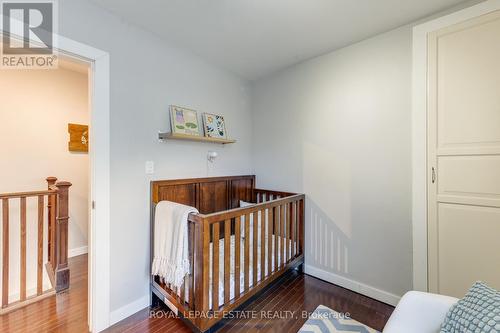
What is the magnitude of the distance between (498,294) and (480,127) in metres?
1.28

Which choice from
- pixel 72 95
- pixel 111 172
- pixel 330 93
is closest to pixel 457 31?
pixel 330 93

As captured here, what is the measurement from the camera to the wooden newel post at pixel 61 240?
7.40ft

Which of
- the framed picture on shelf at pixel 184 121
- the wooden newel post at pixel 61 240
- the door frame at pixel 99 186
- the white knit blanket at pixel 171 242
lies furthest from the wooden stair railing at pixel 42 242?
the framed picture on shelf at pixel 184 121

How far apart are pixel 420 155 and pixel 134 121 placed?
2434 mm

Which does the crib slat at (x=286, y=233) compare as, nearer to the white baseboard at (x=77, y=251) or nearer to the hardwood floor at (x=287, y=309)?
the hardwood floor at (x=287, y=309)

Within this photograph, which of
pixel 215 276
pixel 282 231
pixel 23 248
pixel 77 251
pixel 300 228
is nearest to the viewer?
pixel 215 276

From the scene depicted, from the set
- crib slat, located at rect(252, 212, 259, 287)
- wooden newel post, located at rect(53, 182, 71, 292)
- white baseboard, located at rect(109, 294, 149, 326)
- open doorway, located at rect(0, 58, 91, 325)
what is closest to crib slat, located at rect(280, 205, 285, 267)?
crib slat, located at rect(252, 212, 259, 287)

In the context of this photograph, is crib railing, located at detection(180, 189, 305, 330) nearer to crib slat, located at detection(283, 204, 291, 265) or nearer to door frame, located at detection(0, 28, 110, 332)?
crib slat, located at detection(283, 204, 291, 265)

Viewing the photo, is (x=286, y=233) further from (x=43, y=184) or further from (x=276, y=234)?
(x=43, y=184)

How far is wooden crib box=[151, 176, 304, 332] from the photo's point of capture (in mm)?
1549

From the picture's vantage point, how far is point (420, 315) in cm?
101

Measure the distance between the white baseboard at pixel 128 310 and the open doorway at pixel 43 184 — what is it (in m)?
0.29

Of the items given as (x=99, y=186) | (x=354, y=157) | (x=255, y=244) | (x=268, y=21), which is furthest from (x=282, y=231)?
(x=268, y=21)

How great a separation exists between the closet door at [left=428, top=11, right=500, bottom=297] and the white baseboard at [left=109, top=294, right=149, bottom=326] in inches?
95.3
